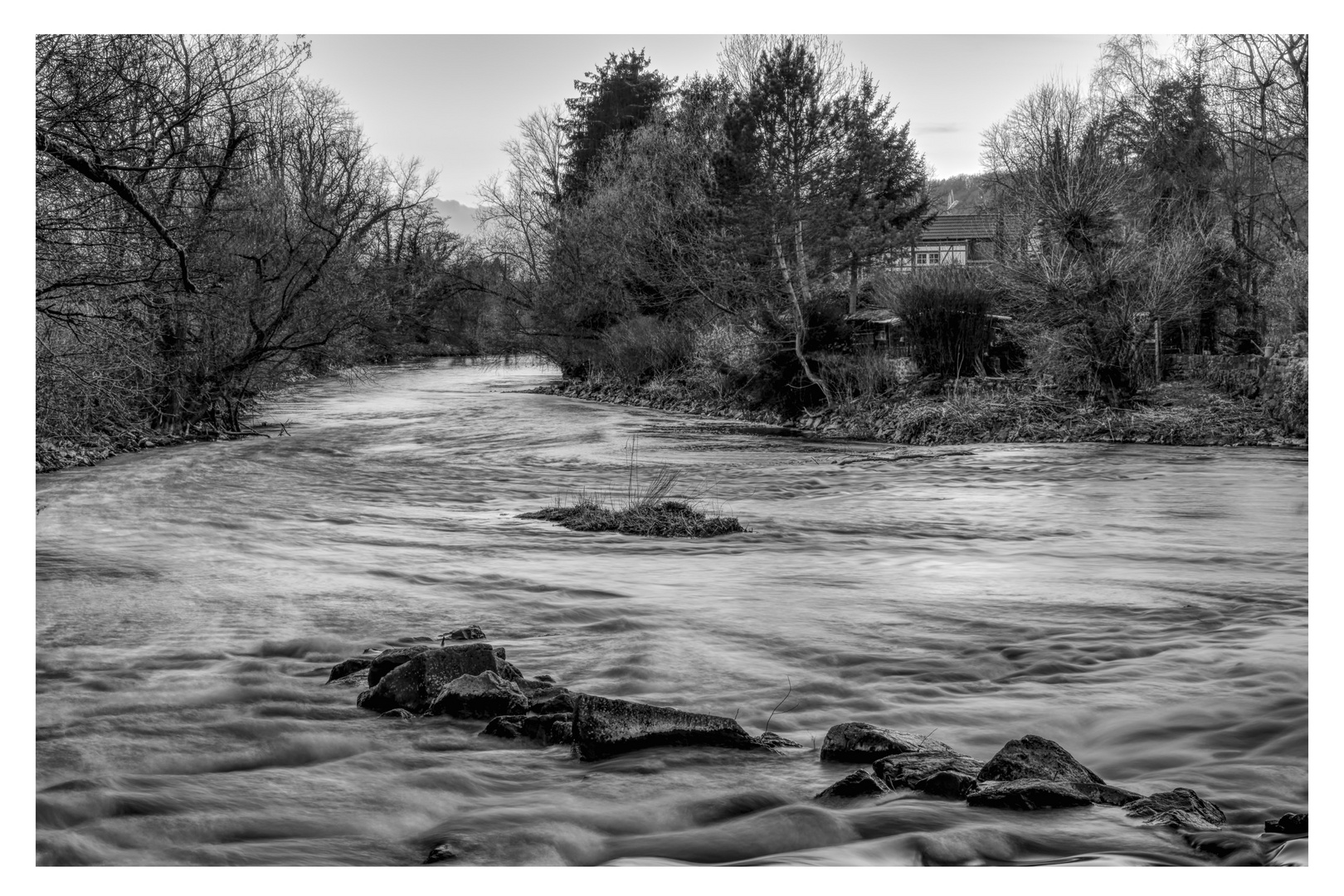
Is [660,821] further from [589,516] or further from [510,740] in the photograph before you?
[589,516]

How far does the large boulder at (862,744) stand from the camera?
483cm

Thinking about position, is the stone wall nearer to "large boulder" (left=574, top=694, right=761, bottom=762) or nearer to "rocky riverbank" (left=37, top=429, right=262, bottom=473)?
"large boulder" (left=574, top=694, right=761, bottom=762)

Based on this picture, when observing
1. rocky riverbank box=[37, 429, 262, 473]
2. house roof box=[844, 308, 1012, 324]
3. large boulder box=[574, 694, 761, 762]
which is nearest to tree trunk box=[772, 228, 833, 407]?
house roof box=[844, 308, 1012, 324]

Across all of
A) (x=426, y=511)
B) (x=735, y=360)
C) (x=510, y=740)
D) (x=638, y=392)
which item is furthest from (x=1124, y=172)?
(x=510, y=740)

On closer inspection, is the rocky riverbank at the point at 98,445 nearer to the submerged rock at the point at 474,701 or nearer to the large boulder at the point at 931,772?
the submerged rock at the point at 474,701

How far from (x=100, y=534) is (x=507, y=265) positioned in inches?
1036

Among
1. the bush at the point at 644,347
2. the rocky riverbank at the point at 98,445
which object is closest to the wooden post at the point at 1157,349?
the bush at the point at 644,347

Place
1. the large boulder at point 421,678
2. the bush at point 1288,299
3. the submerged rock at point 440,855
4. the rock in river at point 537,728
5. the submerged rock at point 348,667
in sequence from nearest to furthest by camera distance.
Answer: the submerged rock at point 440,855, the rock in river at point 537,728, the large boulder at point 421,678, the submerged rock at point 348,667, the bush at point 1288,299

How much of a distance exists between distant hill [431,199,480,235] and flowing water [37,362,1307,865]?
1698 cm

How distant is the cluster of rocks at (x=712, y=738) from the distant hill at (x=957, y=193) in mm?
13789

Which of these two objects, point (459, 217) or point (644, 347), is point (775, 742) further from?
point (459, 217)

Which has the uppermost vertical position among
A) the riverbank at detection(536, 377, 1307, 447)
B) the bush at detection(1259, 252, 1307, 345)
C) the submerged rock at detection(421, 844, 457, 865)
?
the bush at detection(1259, 252, 1307, 345)

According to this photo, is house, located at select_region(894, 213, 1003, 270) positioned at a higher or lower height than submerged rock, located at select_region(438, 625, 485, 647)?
higher

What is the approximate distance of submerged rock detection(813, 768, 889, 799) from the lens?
4.35 m
